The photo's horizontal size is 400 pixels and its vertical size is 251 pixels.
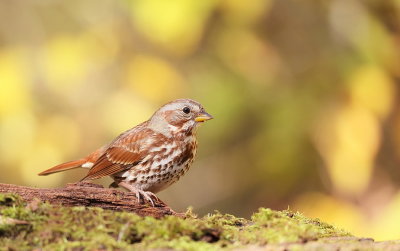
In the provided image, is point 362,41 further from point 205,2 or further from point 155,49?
point 155,49

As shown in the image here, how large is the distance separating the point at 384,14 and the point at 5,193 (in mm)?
4597

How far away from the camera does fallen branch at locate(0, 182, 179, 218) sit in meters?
3.37

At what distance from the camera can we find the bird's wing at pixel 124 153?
5059mm

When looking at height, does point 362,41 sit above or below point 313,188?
above

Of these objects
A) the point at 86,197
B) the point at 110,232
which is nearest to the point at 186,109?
the point at 86,197

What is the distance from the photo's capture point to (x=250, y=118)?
24.3 feet

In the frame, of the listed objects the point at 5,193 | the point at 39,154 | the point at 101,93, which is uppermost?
the point at 101,93

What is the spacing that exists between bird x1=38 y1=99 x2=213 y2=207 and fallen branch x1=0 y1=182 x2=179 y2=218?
3.42 ft

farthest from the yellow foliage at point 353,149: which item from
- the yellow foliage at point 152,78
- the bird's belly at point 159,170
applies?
the bird's belly at point 159,170

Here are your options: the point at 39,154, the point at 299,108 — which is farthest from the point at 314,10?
the point at 39,154

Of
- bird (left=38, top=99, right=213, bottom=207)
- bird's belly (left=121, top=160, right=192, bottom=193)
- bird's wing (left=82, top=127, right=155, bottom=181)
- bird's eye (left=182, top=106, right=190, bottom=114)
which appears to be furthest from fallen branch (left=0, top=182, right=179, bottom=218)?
bird's eye (left=182, top=106, right=190, bottom=114)

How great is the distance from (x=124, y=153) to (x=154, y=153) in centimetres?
25

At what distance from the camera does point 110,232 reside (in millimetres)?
2945

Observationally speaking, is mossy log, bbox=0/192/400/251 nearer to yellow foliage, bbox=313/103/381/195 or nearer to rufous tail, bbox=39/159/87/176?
rufous tail, bbox=39/159/87/176
